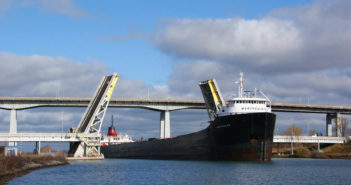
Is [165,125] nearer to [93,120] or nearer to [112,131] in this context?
[112,131]

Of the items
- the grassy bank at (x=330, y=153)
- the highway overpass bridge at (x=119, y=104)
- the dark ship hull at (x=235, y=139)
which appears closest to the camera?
the dark ship hull at (x=235, y=139)

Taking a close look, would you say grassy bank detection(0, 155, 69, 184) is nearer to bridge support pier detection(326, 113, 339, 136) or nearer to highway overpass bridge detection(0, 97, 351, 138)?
highway overpass bridge detection(0, 97, 351, 138)

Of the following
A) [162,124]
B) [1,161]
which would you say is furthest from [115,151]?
[1,161]

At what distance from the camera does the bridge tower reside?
69.2m

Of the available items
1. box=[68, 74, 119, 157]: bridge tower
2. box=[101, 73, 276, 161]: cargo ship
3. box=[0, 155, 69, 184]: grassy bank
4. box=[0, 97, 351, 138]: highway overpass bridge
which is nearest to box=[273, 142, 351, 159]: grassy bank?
box=[0, 97, 351, 138]: highway overpass bridge

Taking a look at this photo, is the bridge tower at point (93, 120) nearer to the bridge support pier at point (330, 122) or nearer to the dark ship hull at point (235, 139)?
the dark ship hull at point (235, 139)

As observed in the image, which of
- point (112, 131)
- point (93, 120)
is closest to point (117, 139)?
point (112, 131)

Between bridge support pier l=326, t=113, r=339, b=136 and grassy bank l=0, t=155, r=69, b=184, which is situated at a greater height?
bridge support pier l=326, t=113, r=339, b=136

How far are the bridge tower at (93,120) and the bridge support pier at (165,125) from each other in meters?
21.2

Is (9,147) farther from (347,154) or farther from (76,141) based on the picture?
(347,154)

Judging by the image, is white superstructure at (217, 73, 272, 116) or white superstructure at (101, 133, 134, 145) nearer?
white superstructure at (217, 73, 272, 116)

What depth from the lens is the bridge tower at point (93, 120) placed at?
69250mm

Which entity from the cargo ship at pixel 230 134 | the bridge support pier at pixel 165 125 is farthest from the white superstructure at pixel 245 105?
the bridge support pier at pixel 165 125

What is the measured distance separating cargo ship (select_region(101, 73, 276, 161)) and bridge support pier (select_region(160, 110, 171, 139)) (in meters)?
17.4
